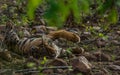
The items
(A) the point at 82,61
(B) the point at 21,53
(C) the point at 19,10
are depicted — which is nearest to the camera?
(A) the point at 82,61

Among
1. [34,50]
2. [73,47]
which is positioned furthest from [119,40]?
[34,50]

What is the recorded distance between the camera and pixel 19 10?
298 inches

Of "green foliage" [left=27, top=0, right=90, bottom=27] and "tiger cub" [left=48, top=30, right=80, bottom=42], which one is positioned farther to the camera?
"tiger cub" [left=48, top=30, right=80, bottom=42]

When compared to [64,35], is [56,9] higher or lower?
higher

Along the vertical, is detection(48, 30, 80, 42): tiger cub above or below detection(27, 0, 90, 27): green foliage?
below

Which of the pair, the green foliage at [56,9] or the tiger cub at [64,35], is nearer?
the green foliage at [56,9]

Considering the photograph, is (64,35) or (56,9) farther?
(64,35)

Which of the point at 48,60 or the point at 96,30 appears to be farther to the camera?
the point at 96,30

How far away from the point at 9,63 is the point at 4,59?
0.30 feet

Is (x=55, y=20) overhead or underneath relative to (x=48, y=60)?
overhead

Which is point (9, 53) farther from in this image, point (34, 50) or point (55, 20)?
point (55, 20)

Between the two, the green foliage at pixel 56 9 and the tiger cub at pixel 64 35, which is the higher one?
the green foliage at pixel 56 9

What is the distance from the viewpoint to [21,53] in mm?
4984

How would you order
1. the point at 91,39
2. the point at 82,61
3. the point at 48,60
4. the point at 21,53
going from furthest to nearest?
the point at 91,39
the point at 21,53
the point at 48,60
the point at 82,61
